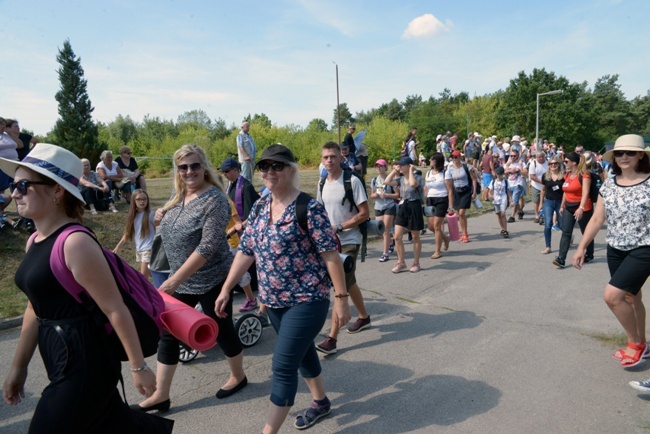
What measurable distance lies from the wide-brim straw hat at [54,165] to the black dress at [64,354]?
249 millimetres

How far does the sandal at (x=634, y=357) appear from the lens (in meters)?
4.04

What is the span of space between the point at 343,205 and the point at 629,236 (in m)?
2.48

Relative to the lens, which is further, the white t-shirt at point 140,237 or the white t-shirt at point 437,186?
the white t-shirt at point 437,186

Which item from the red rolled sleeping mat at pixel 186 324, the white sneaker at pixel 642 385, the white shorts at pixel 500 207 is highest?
the red rolled sleeping mat at pixel 186 324

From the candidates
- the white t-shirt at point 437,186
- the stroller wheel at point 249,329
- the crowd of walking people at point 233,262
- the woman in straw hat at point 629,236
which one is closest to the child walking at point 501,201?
the white t-shirt at point 437,186

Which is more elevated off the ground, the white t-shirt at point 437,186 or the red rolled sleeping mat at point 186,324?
the white t-shirt at point 437,186

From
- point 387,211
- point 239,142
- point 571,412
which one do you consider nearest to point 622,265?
point 571,412

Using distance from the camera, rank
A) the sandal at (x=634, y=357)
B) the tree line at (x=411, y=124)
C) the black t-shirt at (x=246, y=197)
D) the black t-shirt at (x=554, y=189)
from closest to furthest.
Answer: the sandal at (x=634, y=357) < the black t-shirt at (x=246, y=197) < the black t-shirt at (x=554, y=189) < the tree line at (x=411, y=124)

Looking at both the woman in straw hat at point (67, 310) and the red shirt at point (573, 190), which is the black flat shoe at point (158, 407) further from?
the red shirt at point (573, 190)

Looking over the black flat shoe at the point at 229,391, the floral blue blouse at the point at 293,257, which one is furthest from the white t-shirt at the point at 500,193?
the floral blue blouse at the point at 293,257

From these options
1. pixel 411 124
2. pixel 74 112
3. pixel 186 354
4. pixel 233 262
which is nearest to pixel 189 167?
pixel 233 262

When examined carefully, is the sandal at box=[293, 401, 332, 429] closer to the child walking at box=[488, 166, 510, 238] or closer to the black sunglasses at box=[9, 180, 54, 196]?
the black sunglasses at box=[9, 180, 54, 196]

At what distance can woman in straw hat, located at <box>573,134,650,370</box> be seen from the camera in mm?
3809

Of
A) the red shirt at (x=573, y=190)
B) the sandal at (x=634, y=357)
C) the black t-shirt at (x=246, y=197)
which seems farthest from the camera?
the red shirt at (x=573, y=190)
